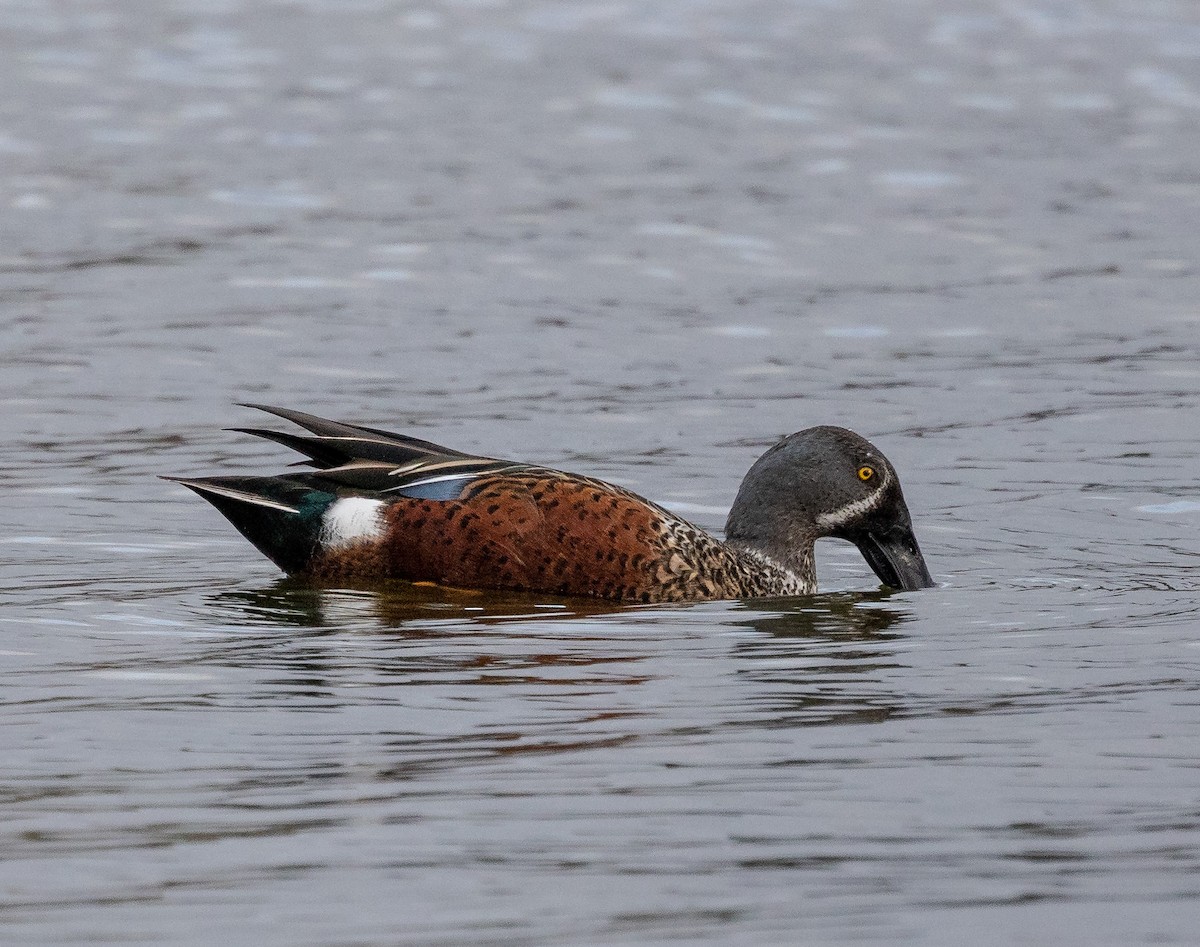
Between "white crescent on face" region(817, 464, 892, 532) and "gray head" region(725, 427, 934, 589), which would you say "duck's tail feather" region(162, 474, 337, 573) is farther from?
"white crescent on face" region(817, 464, 892, 532)

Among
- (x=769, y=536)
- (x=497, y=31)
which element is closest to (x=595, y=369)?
(x=769, y=536)

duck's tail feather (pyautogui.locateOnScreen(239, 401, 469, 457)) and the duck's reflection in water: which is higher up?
duck's tail feather (pyautogui.locateOnScreen(239, 401, 469, 457))

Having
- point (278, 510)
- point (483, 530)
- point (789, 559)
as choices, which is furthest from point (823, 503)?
point (278, 510)

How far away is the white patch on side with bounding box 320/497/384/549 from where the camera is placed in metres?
7.85

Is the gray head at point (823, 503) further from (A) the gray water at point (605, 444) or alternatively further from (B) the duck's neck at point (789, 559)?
(A) the gray water at point (605, 444)

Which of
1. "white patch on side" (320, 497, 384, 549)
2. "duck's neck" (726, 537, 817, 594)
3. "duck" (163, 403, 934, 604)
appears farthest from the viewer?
"duck's neck" (726, 537, 817, 594)

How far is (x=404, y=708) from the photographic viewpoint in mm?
5848

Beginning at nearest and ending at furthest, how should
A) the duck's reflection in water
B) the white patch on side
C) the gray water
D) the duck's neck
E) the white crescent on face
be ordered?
the gray water → the duck's reflection in water → the white patch on side → the duck's neck → the white crescent on face

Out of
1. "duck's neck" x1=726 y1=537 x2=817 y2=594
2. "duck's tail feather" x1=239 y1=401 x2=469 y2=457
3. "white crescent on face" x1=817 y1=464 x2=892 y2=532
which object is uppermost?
"duck's tail feather" x1=239 y1=401 x2=469 y2=457

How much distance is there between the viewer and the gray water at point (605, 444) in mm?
4598

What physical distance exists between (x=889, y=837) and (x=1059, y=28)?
20589 millimetres

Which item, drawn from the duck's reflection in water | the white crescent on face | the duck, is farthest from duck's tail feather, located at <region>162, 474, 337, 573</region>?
the white crescent on face

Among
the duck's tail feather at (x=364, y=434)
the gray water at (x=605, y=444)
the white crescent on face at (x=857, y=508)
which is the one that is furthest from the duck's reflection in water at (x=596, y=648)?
the duck's tail feather at (x=364, y=434)

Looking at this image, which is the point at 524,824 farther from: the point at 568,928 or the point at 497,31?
the point at 497,31
